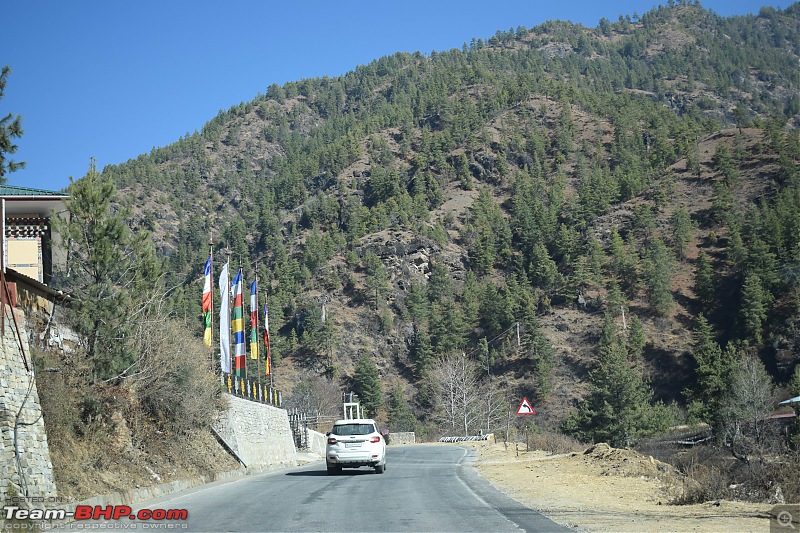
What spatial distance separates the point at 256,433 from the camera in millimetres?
34750

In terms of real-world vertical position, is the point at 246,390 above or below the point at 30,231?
below

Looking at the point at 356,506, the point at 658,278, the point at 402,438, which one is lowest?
the point at 402,438

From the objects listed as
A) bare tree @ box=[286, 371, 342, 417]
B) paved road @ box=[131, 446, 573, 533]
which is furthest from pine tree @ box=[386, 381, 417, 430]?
paved road @ box=[131, 446, 573, 533]

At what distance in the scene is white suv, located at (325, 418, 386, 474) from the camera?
76.5ft

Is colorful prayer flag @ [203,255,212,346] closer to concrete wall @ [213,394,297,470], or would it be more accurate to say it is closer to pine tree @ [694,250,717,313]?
concrete wall @ [213,394,297,470]

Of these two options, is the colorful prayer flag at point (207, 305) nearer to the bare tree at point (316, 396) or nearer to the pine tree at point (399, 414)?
the bare tree at point (316, 396)

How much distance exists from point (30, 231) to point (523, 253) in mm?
102576

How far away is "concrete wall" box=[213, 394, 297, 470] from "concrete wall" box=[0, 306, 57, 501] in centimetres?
1291

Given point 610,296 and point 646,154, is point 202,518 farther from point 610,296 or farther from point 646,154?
point 646,154

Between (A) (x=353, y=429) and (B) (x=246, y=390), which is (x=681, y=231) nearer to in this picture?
(B) (x=246, y=390)

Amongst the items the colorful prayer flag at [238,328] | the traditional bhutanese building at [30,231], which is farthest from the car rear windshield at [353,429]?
the traditional bhutanese building at [30,231]

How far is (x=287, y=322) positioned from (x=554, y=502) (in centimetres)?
10067

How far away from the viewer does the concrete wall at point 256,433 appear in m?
30.1

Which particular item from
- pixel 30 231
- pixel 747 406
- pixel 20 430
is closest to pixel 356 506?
pixel 20 430
